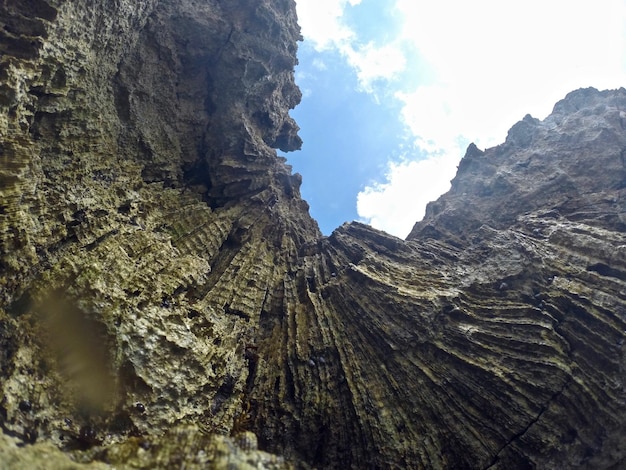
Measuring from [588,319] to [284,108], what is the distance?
31.6 metres

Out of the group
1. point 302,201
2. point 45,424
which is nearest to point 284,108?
point 302,201

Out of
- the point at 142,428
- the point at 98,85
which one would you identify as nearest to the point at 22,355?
the point at 142,428

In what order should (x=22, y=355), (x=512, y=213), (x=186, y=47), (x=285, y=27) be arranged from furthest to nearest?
(x=285, y=27) < (x=512, y=213) < (x=186, y=47) < (x=22, y=355)

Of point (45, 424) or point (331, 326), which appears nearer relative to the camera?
point (45, 424)

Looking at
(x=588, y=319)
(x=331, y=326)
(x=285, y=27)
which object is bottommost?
(x=331, y=326)

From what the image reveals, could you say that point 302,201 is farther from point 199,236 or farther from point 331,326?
point 331,326

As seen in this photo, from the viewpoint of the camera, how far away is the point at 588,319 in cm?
2022

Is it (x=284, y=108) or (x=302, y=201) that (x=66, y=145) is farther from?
(x=284, y=108)

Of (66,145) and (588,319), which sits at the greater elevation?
(66,145)

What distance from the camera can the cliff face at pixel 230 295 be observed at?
14.2 m

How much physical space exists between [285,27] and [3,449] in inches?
1412

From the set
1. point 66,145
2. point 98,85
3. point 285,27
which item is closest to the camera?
point 66,145

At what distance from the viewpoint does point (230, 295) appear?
23.9 meters

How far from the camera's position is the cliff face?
14.2 meters
